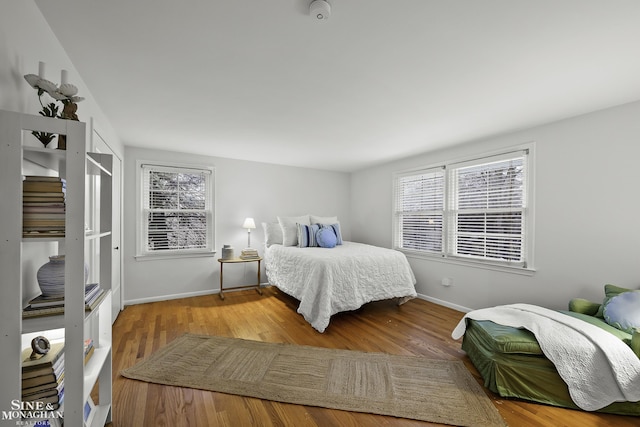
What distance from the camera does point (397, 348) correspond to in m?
2.60

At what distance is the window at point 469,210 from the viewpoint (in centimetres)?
311

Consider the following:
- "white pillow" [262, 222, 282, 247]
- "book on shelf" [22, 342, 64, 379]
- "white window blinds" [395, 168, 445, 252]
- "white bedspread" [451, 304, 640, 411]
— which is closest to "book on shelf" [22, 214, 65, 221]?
"book on shelf" [22, 342, 64, 379]

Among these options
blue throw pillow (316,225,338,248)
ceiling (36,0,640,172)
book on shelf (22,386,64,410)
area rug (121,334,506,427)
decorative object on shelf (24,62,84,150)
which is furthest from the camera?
blue throw pillow (316,225,338,248)

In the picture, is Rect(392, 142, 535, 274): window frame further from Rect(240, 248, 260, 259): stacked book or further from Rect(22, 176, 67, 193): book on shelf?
Rect(22, 176, 67, 193): book on shelf

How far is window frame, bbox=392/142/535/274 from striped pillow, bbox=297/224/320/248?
57.1 inches

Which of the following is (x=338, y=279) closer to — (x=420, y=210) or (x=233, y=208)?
(x=420, y=210)

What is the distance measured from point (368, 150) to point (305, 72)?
224 centimetres

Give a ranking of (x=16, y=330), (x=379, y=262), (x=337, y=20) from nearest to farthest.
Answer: (x=16, y=330) < (x=337, y=20) < (x=379, y=262)

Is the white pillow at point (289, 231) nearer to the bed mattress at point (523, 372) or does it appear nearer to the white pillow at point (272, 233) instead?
the white pillow at point (272, 233)

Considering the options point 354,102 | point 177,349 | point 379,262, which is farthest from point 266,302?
point 354,102

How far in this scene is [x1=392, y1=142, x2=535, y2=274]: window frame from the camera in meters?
2.98

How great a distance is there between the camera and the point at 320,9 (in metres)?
1.30

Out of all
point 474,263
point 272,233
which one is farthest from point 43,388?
point 474,263

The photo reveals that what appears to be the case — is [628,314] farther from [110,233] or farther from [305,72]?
[110,233]
